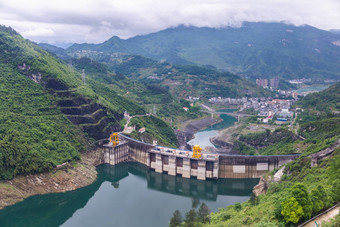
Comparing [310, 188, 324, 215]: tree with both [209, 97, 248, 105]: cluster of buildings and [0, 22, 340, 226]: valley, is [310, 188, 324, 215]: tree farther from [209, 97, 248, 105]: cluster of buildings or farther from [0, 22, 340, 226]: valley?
[209, 97, 248, 105]: cluster of buildings

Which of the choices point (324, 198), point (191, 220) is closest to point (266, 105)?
point (191, 220)

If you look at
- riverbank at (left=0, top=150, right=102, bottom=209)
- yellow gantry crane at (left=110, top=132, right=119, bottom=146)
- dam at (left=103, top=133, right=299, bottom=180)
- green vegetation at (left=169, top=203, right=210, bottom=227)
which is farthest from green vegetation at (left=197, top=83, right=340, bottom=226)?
yellow gantry crane at (left=110, top=132, right=119, bottom=146)

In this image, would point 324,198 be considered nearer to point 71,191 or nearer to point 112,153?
point 71,191

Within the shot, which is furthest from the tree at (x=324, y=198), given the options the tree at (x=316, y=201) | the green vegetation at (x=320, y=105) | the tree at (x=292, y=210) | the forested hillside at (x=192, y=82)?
the forested hillside at (x=192, y=82)

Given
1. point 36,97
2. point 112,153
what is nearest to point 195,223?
point 112,153

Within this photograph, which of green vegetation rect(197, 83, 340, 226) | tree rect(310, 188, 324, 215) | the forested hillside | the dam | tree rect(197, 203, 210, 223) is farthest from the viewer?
the forested hillside

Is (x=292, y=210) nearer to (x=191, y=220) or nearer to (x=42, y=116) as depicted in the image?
(x=191, y=220)
